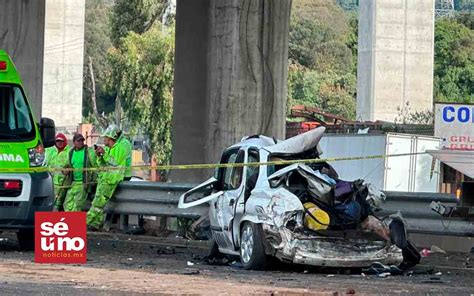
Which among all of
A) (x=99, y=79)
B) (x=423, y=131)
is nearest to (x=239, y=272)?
(x=423, y=131)

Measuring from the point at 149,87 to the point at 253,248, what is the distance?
4044 centimetres

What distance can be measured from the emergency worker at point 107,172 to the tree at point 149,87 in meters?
Result: 31.5

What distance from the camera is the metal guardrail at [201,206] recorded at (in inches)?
715

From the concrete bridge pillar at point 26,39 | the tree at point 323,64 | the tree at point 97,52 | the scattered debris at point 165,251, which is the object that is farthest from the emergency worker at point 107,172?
the tree at point 97,52

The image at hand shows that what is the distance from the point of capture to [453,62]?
9150 cm

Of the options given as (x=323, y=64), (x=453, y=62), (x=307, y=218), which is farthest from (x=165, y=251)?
(x=323, y=64)

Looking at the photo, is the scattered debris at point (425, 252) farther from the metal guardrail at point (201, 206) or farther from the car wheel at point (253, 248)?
the car wheel at point (253, 248)

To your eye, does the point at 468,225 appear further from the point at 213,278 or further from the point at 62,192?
the point at 62,192

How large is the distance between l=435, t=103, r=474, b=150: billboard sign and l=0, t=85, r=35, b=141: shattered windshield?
7288 millimetres

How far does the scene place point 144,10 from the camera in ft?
225

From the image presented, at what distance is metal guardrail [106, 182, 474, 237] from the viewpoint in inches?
715

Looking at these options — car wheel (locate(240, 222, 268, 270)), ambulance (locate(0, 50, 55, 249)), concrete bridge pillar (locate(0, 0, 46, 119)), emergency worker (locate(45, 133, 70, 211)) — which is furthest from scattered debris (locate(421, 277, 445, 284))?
concrete bridge pillar (locate(0, 0, 46, 119))

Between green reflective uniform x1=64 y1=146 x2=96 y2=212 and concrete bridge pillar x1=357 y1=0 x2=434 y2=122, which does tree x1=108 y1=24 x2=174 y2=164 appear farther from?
green reflective uniform x1=64 y1=146 x2=96 y2=212

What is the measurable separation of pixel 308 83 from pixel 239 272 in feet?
239
